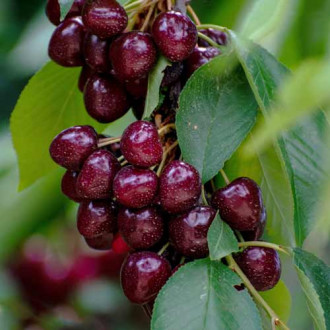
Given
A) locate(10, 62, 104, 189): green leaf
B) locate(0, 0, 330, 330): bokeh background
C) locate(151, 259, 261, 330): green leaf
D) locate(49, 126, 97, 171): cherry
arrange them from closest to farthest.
A: locate(151, 259, 261, 330): green leaf
locate(49, 126, 97, 171): cherry
locate(10, 62, 104, 189): green leaf
locate(0, 0, 330, 330): bokeh background

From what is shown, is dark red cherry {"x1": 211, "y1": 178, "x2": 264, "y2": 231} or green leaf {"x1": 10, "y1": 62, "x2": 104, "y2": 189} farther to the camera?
green leaf {"x1": 10, "y1": 62, "x2": 104, "y2": 189}

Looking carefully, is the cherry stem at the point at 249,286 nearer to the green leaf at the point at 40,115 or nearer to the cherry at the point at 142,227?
the cherry at the point at 142,227

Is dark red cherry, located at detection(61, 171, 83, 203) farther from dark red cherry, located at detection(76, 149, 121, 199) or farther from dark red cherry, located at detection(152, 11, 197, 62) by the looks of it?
dark red cherry, located at detection(152, 11, 197, 62)

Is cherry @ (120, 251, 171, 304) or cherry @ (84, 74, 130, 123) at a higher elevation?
cherry @ (84, 74, 130, 123)

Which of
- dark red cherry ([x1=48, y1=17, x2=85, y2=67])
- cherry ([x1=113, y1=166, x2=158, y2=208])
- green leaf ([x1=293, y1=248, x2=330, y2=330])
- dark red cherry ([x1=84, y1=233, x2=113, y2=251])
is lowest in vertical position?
dark red cherry ([x1=84, y1=233, x2=113, y2=251])

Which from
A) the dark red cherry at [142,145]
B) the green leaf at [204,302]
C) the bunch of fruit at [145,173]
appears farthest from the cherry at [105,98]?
the green leaf at [204,302]

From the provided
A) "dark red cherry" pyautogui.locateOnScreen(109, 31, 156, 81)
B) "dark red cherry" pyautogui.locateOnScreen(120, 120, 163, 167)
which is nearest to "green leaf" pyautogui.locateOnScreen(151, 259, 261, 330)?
"dark red cherry" pyautogui.locateOnScreen(120, 120, 163, 167)

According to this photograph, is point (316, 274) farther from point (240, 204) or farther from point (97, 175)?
point (97, 175)
